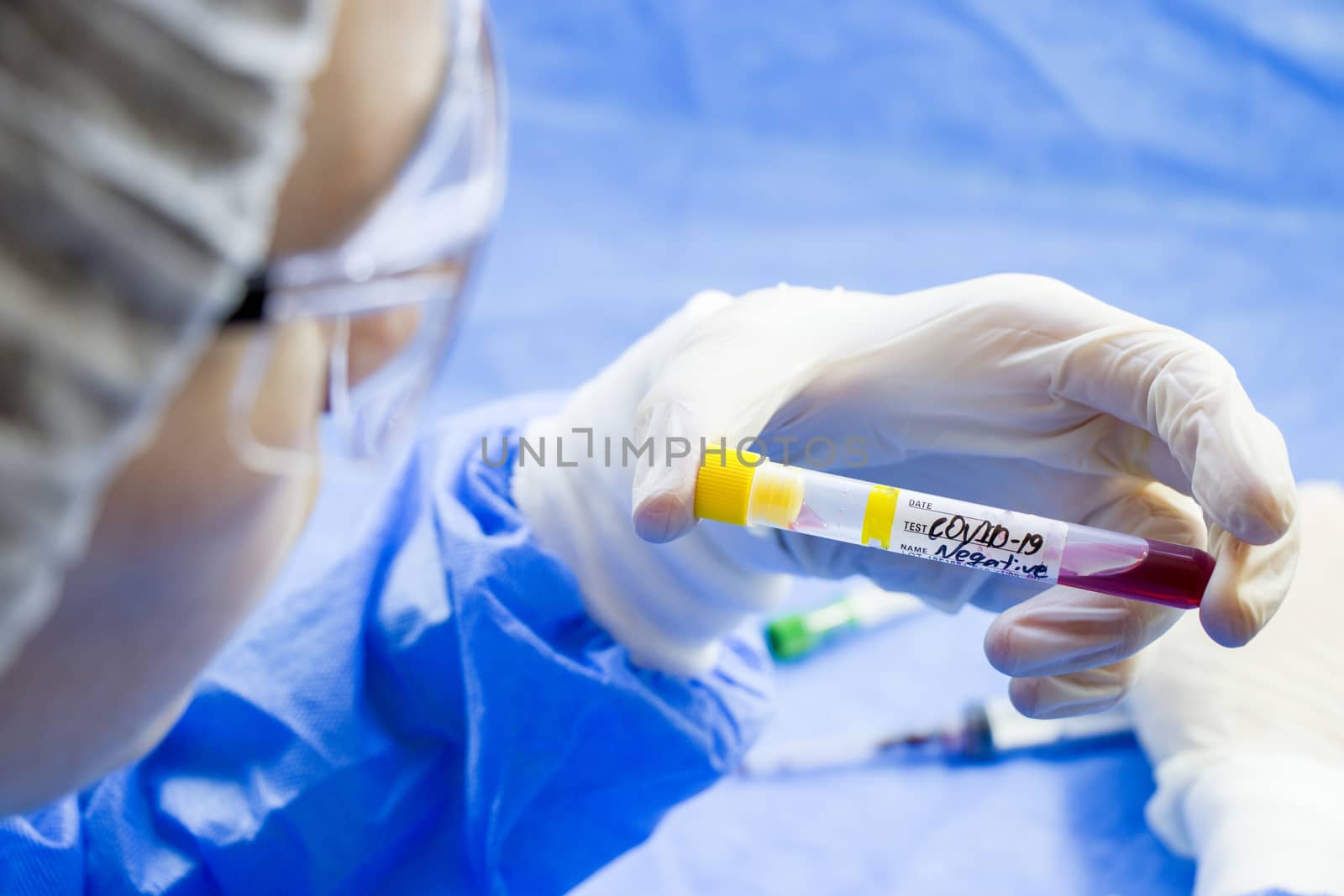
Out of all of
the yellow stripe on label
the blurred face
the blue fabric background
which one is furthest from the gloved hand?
the blue fabric background

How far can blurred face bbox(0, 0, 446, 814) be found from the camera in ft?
1.64

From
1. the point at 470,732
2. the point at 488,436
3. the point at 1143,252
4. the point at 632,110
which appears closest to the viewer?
the point at 470,732

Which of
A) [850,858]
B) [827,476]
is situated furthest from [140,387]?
[850,858]

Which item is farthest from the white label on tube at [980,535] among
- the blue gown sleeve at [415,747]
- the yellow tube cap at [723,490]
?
the blue gown sleeve at [415,747]

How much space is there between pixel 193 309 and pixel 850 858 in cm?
95

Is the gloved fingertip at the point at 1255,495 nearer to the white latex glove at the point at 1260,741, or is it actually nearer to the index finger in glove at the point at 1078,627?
the index finger in glove at the point at 1078,627

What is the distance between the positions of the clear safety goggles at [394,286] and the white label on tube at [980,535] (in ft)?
1.11

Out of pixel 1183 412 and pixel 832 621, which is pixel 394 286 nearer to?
pixel 1183 412

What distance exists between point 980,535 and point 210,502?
19.0 inches

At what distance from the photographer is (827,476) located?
2.58 ft

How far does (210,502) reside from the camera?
0.53 meters

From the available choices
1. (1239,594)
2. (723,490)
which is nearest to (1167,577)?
(1239,594)

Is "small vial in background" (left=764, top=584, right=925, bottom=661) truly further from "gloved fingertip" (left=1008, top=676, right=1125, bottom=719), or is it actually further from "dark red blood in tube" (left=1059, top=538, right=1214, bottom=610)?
"dark red blood in tube" (left=1059, top=538, right=1214, bottom=610)

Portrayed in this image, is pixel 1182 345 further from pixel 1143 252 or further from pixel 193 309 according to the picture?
pixel 1143 252
